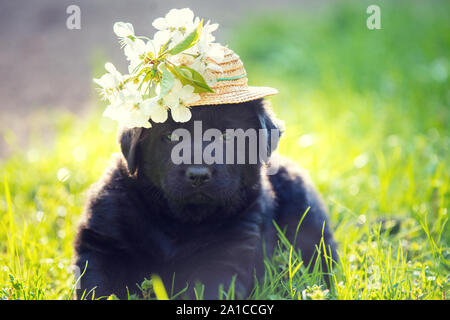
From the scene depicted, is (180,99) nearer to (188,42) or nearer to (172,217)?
(188,42)

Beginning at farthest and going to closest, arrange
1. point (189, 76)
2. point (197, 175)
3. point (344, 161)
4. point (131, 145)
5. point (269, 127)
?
point (344, 161), point (269, 127), point (131, 145), point (197, 175), point (189, 76)

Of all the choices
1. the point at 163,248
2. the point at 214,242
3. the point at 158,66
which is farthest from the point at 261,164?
the point at 158,66

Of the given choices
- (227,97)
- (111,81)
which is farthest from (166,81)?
(227,97)

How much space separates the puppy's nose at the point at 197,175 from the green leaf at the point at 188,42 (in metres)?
0.49

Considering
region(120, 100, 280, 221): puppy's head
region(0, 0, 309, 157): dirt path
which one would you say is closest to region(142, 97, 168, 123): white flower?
region(120, 100, 280, 221): puppy's head

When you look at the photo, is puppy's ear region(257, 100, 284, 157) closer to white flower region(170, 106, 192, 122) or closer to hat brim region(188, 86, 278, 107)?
hat brim region(188, 86, 278, 107)

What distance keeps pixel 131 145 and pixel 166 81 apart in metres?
0.51

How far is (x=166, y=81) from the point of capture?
1.93 meters

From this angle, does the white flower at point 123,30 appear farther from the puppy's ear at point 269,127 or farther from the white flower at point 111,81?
the puppy's ear at point 269,127

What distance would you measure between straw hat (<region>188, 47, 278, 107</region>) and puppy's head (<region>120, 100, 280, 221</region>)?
11 cm

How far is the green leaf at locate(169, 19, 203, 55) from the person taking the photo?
1.94 metres

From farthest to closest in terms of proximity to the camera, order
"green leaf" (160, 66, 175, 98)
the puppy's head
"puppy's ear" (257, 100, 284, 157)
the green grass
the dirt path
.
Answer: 1. the dirt path
2. "puppy's ear" (257, 100, 284, 157)
3. the green grass
4. the puppy's head
5. "green leaf" (160, 66, 175, 98)
